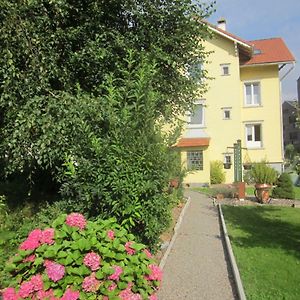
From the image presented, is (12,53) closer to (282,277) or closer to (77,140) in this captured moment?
(77,140)

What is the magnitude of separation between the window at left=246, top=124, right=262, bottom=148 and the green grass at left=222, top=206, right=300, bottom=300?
46.7ft

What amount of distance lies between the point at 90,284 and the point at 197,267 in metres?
4.15

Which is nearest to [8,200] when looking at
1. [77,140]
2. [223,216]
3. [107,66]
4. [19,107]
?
[19,107]

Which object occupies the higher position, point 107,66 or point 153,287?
point 107,66

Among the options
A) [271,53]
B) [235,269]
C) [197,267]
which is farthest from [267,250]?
[271,53]

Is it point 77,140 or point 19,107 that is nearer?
point 77,140

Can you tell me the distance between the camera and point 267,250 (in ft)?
28.2

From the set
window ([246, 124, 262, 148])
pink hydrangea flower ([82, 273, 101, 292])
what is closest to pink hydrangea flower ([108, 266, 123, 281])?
pink hydrangea flower ([82, 273, 101, 292])

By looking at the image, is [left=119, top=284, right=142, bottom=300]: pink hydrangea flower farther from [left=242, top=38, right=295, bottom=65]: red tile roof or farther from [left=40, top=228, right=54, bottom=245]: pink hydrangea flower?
[left=242, top=38, right=295, bottom=65]: red tile roof

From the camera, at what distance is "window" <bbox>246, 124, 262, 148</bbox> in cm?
2856

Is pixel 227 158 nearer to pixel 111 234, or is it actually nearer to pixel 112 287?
pixel 111 234

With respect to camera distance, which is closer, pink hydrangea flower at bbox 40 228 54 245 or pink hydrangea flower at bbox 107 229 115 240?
pink hydrangea flower at bbox 40 228 54 245

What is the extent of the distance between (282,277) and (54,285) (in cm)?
444

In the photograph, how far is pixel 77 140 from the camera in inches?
228
